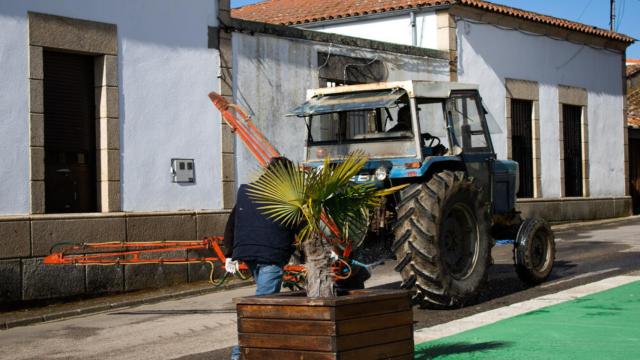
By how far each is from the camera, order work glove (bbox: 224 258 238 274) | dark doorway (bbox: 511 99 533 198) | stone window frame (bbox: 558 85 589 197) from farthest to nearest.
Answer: stone window frame (bbox: 558 85 589 197), dark doorway (bbox: 511 99 533 198), work glove (bbox: 224 258 238 274)

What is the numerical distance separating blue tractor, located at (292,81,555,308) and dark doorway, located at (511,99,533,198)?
Result: 10410 millimetres

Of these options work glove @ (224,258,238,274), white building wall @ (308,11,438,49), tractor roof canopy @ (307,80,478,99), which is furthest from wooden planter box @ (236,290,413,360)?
white building wall @ (308,11,438,49)

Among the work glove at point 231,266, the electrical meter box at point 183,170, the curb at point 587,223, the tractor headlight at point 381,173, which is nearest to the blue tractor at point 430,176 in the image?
the tractor headlight at point 381,173

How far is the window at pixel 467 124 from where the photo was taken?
11086 millimetres

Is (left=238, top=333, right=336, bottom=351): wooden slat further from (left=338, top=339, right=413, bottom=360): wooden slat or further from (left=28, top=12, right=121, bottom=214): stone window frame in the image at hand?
(left=28, top=12, right=121, bottom=214): stone window frame

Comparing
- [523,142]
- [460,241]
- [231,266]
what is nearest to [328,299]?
[231,266]

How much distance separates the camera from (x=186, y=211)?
46.4 feet

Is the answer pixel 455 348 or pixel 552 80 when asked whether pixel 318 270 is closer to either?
pixel 455 348

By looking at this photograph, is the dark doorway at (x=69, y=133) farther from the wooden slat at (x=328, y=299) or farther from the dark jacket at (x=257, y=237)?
the wooden slat at (x=328, y=299)

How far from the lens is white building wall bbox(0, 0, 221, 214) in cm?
1207

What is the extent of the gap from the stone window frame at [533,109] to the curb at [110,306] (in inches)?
406

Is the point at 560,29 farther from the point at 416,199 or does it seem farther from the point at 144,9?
the point at 416,199

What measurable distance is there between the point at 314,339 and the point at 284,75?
34.8ft

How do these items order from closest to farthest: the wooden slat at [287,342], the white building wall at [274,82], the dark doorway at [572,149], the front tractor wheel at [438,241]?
1. the wooden slat at [287,342]
2. the front tractor wheel at [438,241]
3. the white building wall at [274,82]
4. the dark doorway at [572,149]
